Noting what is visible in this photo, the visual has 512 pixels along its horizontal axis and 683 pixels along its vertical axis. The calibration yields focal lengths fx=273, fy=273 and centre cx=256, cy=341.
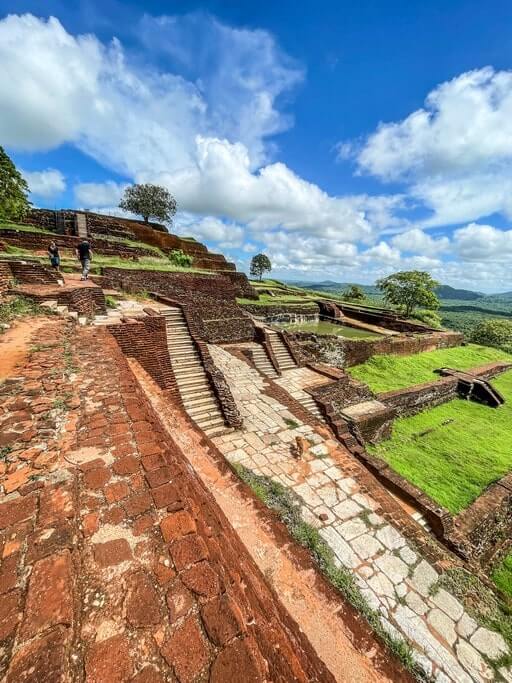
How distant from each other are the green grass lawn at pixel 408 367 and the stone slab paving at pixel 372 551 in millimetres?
5861

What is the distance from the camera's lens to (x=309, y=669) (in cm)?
123

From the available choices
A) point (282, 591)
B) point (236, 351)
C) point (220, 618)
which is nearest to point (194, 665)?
point (220, 618)

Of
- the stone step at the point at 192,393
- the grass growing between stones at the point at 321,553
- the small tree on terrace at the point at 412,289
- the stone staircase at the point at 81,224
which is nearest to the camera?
the grass growing between stones at the point at 321,553

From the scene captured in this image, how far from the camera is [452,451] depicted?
7992 mm

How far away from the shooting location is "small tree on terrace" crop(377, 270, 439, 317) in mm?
22908

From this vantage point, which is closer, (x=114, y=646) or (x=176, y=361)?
(x=114, y=646)

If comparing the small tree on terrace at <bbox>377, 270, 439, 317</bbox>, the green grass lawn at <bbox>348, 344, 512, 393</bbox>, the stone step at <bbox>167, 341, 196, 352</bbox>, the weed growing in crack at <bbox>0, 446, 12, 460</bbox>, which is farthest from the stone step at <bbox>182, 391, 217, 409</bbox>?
the small tree on terrace at <bbox>377, 270, 439, 317</bbox>

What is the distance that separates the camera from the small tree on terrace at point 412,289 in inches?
902

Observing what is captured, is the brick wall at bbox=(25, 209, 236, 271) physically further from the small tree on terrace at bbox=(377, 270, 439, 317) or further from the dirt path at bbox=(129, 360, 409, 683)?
the dirt path at bbox=(129, 360, 409, 683)

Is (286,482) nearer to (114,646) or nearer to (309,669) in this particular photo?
(309,669)

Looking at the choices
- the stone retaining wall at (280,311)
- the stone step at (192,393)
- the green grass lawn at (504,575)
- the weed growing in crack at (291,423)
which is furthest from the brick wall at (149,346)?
the stone retaining wall at (280,311)

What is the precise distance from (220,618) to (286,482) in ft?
14.6

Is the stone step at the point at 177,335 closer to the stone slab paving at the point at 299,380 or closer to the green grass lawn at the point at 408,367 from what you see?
the stone slab paving at the point at 299,380

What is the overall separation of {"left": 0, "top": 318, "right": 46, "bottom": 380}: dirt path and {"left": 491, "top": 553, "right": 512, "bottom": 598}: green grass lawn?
28.3ft
